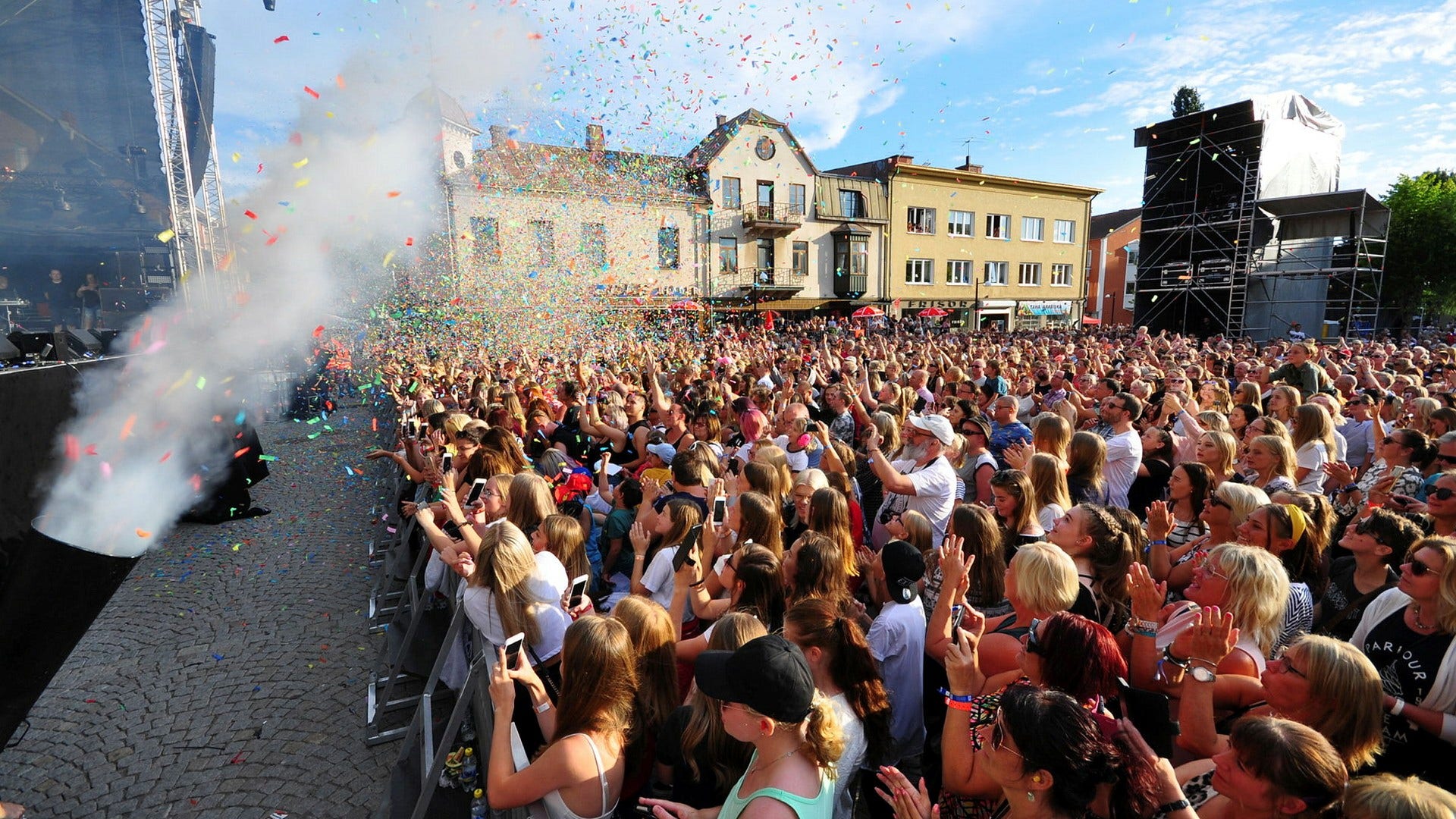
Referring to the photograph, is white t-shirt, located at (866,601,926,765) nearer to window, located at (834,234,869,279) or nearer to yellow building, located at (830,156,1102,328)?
window, located at (834,234,869,279)

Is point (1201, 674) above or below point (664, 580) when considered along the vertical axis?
above

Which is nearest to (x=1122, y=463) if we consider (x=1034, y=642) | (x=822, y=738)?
(x=1034, y=642)

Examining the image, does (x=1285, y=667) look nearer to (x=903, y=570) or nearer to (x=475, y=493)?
(x=903, y=570)

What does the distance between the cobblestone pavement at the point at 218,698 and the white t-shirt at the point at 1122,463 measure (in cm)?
551

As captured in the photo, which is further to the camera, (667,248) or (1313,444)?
(667,248)

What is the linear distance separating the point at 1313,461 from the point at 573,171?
21.4 meters

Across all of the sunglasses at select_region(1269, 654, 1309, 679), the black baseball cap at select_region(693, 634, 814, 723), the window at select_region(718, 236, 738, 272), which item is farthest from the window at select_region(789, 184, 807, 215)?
the black baseball cap at select_region(693, 634, 814, 723)

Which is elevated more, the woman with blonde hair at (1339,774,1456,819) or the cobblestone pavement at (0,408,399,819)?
the woman with blonde hair at (1339,774,1456,819)

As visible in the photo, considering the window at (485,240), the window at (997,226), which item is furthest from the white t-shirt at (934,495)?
the window at (997,226)

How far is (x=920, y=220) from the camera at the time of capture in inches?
1340

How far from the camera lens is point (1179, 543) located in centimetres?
397

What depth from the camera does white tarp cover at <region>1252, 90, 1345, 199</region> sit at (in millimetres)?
22750

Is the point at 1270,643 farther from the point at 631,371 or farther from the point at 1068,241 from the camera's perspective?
the point at 1068,241

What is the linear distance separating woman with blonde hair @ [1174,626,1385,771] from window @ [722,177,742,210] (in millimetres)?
28822
